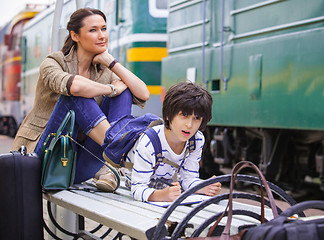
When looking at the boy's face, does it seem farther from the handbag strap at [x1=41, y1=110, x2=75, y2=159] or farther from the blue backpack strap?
the handbag strap at [x1=41, y1=110, x2=75, y2=159]

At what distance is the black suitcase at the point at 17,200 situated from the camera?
247cm

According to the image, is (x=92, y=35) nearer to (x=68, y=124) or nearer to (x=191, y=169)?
(x=68, y=124)

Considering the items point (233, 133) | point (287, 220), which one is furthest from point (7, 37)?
point (287, 220)

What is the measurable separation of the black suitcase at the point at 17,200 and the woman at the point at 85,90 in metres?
0.36

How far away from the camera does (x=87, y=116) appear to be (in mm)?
2783

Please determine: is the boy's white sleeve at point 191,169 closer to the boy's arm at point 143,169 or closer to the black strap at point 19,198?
the boy's arm at point 143,169

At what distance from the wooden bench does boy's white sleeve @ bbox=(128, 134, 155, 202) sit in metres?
0.05

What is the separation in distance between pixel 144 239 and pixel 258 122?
3075 mm

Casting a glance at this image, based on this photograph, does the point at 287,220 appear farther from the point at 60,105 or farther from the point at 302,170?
the point at 302,170

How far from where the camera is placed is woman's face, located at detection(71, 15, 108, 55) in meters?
2.99

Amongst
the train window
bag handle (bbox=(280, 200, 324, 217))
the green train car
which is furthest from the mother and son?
the train window

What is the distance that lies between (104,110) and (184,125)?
1023 mm

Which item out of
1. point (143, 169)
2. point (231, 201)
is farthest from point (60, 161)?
point (231, 201)

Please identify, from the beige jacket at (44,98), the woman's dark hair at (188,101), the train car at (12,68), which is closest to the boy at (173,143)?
the woman's dark hair at (188,101)
